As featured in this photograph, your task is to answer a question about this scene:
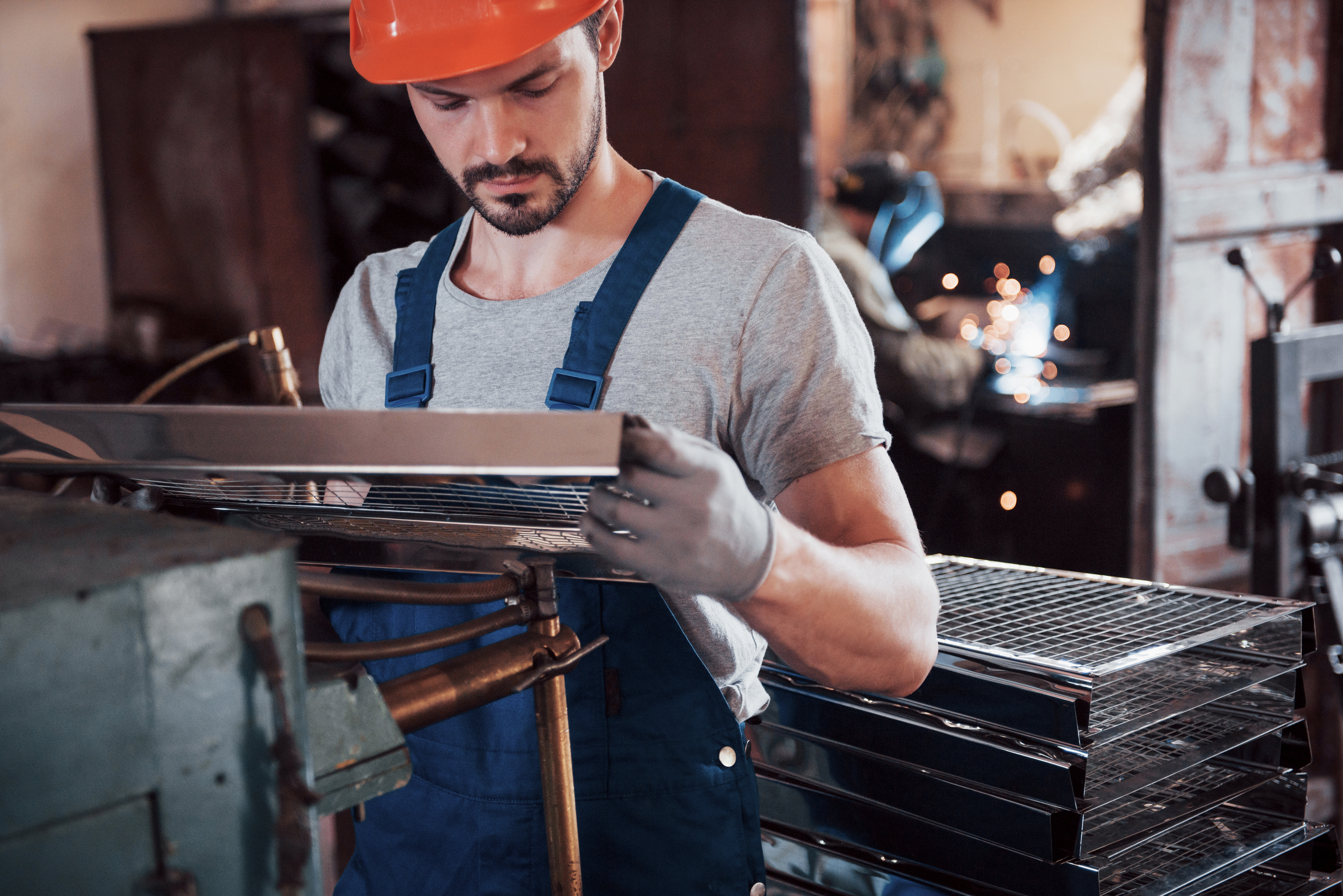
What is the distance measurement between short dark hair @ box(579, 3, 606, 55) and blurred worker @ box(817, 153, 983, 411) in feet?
9.06

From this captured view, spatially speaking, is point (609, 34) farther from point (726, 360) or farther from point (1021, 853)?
point (1021, 853)

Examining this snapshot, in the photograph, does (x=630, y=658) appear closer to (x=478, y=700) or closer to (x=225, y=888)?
(x=478, y=700)

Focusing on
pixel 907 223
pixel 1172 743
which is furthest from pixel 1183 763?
pixel 907 223

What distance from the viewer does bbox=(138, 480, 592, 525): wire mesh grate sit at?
726 mm

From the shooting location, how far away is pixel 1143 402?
9.38 feet

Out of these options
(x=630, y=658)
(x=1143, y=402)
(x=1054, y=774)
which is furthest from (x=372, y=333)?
(x=1143, y=402)

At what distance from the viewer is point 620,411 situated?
3.84 feet

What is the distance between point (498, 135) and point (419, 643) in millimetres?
536

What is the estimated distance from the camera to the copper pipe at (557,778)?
924 mm

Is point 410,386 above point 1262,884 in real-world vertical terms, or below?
above

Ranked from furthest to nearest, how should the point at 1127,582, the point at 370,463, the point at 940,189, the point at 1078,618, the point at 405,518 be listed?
the point at 940,189, the point at 1127,582, the point at 1078,618, the point at 405,518, the point at 370,463

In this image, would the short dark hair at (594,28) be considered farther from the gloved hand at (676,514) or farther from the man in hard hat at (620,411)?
the gloved hand at (676,514)

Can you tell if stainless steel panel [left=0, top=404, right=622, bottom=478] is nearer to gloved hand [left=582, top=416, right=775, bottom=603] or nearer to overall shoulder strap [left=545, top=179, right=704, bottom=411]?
gloved hand [left=582, top=416, right=775, bottom=603]

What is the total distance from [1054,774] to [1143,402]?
6.53ft
